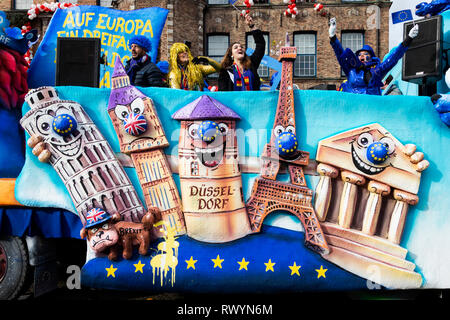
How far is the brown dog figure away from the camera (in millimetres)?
4156

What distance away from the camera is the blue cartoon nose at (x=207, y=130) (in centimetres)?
426

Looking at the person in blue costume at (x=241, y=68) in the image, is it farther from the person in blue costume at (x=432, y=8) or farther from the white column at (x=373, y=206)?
the person in blue costume at (x=432, y=8)

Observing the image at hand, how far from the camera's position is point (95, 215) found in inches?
163

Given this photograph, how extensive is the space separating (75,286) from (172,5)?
15.3m

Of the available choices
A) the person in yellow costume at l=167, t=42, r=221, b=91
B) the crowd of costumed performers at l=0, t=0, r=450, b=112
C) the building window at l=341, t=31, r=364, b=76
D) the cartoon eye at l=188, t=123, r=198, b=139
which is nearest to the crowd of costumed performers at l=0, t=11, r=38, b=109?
the crowd of costumed performers at l=0, t=0, r=450, b=112

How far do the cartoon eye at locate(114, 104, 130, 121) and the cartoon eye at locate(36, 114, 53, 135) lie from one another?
0.65 meters

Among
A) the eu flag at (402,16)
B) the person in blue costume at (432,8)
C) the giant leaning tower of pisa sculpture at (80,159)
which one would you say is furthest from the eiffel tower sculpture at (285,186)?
the person in blue costume at (432,8)

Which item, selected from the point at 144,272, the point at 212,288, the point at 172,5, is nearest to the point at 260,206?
the point at 212,288

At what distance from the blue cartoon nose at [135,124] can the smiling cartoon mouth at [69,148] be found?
50cm

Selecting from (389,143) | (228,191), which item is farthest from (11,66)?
(389,143)

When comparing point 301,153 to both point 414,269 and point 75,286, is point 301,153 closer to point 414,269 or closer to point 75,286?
point 414,269

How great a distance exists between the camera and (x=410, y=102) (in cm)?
457

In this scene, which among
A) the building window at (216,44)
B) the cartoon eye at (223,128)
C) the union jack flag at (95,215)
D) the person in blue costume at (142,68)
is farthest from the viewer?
the building window at (216,44)

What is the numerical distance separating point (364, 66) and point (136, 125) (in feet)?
10.4
